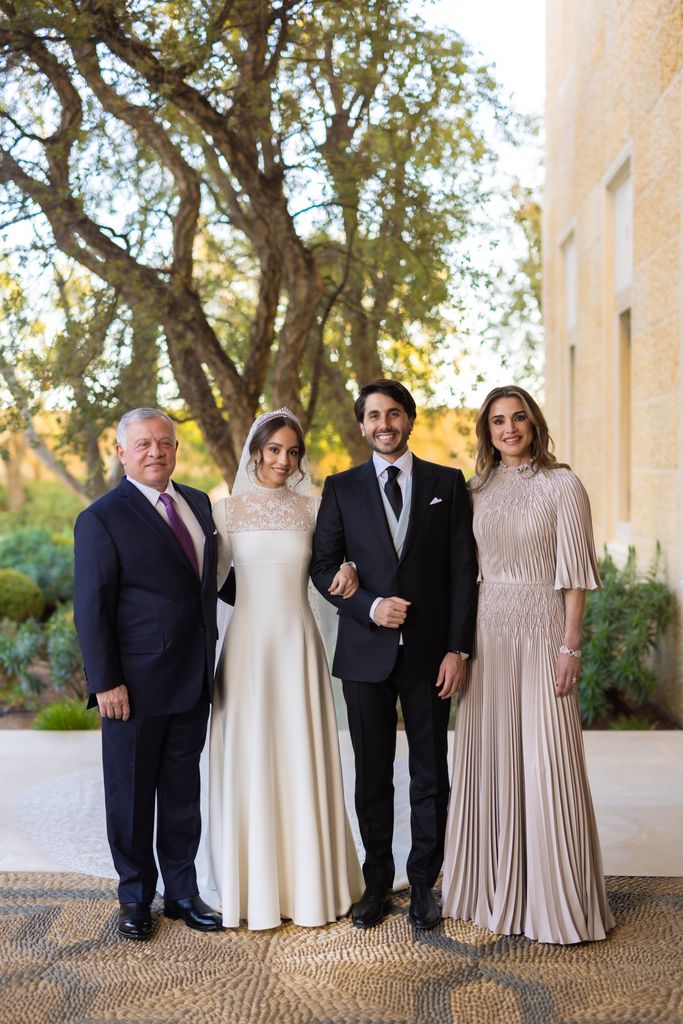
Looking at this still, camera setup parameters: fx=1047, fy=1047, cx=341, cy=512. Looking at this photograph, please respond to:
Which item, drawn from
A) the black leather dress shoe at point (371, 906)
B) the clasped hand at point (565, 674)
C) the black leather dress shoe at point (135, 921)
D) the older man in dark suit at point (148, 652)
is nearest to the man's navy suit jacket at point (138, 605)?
the older man in dark suit at point (148, 652)

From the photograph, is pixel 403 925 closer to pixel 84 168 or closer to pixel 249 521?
pixel 249 521

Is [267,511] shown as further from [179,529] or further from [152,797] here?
[152,797]

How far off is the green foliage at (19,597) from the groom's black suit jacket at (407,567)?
25.8ft

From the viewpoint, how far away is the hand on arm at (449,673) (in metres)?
3.64

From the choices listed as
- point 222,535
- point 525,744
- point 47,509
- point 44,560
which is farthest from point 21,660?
point 47,509

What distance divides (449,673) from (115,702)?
3.78 feet

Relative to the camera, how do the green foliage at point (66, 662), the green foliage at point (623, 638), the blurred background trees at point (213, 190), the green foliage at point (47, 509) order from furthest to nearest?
the green foliage at point (47, 509), the green foliage at point (66, 662), the blurred background trees at point (213, 190), the green foliage at point (623, 638)

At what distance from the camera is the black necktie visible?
12.3 ft

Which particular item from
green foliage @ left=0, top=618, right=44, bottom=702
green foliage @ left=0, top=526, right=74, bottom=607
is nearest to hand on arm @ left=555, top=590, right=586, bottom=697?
Answer: green foliage @ left=0, top=618, right=44, bottom=702

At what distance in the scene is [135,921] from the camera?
3.64 m

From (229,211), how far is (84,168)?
194cm

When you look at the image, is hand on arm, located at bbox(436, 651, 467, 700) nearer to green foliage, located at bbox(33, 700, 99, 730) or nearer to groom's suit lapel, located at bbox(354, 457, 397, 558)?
groom's suit lapel, located at bbox(354, 457, 397, 558)

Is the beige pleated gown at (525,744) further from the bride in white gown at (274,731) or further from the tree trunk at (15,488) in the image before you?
the tree trunk at (15,488)

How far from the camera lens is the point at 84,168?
8078mm
